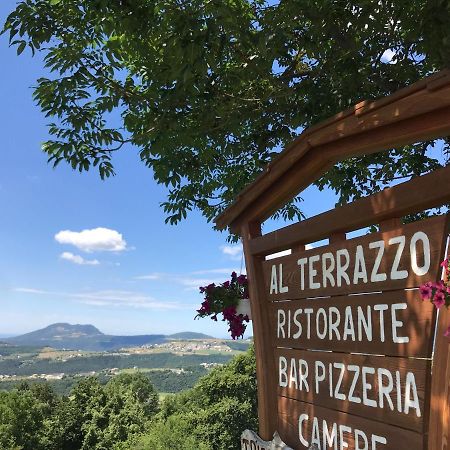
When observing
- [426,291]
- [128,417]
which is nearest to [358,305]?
[426,291]

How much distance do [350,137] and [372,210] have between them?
483 mm

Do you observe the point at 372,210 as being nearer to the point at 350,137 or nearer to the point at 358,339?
the point at 350,137

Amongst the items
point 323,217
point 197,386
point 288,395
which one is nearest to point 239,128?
point 323,217

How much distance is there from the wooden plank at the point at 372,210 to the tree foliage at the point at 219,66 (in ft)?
5.26

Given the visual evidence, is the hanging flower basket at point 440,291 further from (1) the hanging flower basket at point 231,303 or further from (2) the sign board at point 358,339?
(1) the hanging flower basket at point 231,303

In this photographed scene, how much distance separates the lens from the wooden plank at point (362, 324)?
6.78ft

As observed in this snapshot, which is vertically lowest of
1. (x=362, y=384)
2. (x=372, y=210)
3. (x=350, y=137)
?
(x=362, y=384)

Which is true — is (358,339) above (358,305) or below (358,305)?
below

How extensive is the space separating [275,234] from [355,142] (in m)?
0.89

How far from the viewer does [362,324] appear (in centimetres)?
238

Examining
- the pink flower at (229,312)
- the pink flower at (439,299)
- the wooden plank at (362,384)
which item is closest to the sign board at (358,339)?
the wooden plank at (362,384)

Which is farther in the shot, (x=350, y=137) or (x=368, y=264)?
(x=350, y=137)

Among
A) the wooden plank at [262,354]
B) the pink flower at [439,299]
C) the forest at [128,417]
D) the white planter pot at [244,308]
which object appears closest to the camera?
the pink flower at [439,299]

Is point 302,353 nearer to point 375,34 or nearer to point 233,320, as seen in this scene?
point 233,320
